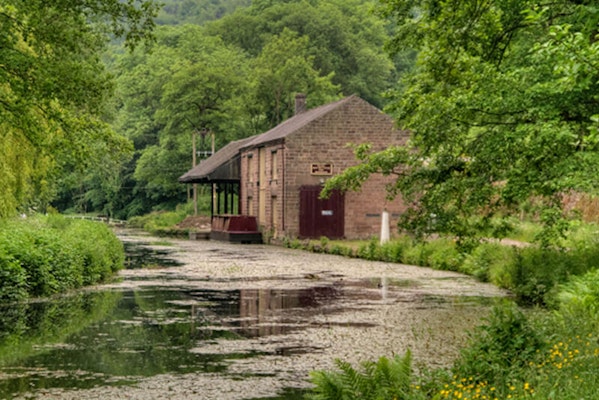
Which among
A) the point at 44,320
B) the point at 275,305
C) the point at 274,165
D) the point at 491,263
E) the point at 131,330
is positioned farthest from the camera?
the point at 274,165

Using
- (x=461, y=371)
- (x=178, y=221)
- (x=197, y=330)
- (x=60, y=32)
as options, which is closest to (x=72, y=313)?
(x=197, y=330)

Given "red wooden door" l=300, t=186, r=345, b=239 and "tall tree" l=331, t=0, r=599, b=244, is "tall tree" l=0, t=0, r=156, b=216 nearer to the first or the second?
"tall tree" l=331, t=0, r=599, b=244

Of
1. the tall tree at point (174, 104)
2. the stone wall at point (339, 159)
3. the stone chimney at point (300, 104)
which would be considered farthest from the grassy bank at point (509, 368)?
the tall tree at point (174, 104)

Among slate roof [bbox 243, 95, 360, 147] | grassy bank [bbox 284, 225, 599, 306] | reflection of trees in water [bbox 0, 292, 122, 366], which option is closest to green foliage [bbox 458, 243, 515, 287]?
grassy bank [bbox 284, 225, 599, 306]

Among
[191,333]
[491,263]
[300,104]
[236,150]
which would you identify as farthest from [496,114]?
[236,150]

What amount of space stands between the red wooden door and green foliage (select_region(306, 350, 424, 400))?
124 feet

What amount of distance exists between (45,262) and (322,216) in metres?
27.4

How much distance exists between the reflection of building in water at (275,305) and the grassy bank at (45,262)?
14.1 ft

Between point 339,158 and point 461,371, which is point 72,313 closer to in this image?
point 461,371

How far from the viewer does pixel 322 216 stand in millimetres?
47469

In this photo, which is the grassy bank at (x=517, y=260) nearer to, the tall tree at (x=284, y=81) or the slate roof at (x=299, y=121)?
the slate roof at (x=299, y=121)

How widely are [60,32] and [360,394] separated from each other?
438 inches

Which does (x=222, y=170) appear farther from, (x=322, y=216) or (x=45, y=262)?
(x=45, y=262)

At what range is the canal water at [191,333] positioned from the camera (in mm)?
11000
